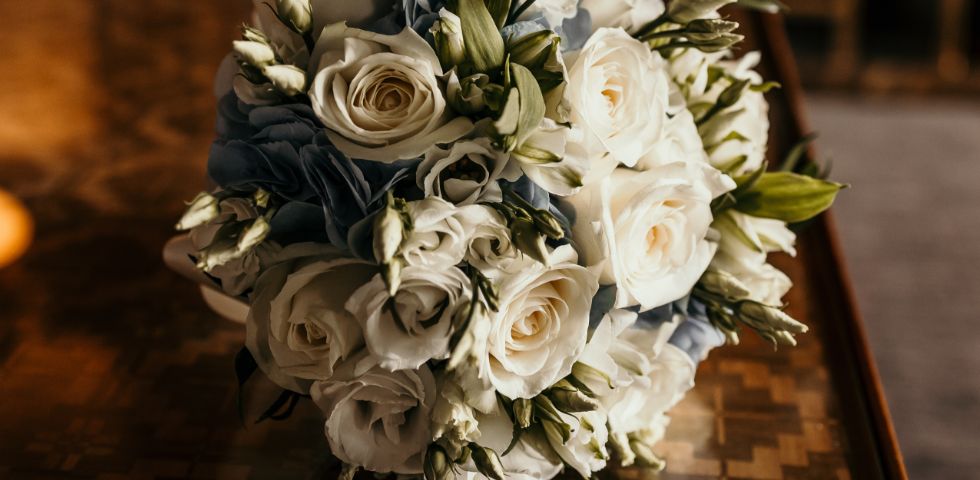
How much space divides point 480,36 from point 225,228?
0.17 m

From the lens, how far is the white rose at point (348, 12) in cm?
55

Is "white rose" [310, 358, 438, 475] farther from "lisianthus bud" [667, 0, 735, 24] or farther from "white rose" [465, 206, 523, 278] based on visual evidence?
"lisianthus bud" [667, 0, 735, 24]

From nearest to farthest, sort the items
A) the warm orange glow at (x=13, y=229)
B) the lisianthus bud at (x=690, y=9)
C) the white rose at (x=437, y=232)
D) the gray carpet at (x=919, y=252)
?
the white rose at (x=437, y=232) → the lisianthus bud at (x=690, y=9) → the warm orange glow at (x=13, y=229) → the gray carpet at (x=919, y=252)

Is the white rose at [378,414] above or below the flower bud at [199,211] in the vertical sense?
below

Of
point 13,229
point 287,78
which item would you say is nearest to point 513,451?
point 287,78

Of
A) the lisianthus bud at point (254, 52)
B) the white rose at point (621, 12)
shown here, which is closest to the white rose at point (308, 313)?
the lisianthus bud at point (254, 52)

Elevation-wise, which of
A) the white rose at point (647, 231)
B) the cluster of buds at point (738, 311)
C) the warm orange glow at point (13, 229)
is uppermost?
the white rose at point (647, 231)

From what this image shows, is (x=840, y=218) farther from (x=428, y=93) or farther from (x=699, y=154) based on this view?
(x=428, y=93)

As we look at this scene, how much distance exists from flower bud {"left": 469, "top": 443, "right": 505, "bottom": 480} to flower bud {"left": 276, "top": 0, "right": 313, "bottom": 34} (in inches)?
10.1

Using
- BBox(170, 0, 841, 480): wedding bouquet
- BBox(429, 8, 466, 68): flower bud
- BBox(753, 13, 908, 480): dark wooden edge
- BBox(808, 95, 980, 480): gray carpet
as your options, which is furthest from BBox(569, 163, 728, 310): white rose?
BBox(808, 95, 980, 480): gray carpet

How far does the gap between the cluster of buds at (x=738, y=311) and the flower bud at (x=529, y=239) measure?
0.53 ft

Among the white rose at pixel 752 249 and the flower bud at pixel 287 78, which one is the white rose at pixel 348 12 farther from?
the white rose at pixel 752 249

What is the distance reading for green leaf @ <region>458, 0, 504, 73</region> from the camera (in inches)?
20.8

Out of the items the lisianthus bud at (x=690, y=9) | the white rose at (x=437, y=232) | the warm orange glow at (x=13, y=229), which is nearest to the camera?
the white rose at (x=437, y=232)
